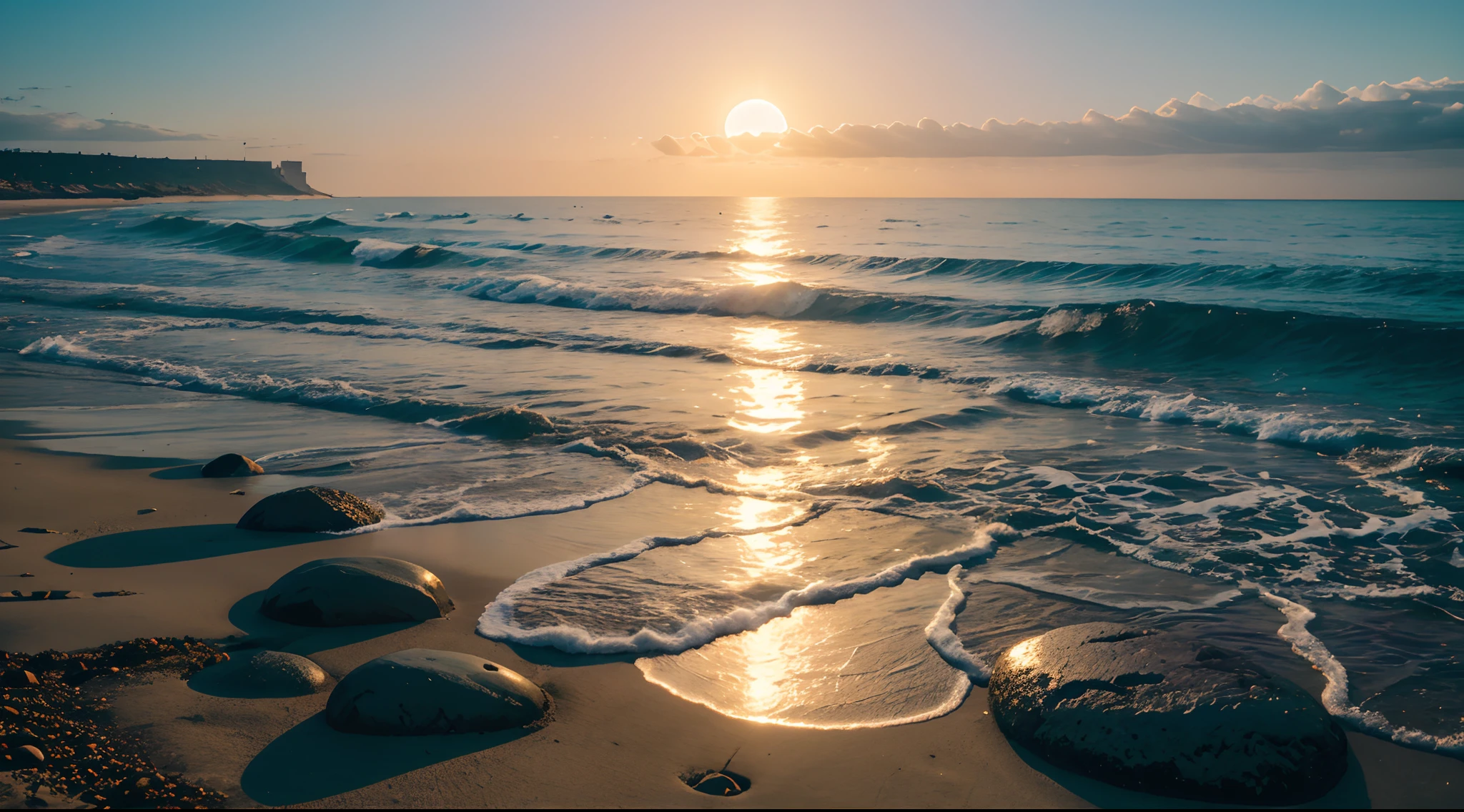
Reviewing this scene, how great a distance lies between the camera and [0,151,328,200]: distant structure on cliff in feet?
283

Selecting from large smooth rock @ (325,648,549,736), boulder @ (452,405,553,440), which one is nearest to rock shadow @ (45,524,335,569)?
large smooth rock @ (325,648,549,736)

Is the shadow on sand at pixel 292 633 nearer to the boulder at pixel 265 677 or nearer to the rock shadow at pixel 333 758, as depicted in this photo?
the boulder at pixel 265 677

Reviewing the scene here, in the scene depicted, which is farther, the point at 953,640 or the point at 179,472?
the point at 179,472

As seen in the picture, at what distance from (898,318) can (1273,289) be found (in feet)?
33.2

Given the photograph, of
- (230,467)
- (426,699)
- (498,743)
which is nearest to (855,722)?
(498,743)

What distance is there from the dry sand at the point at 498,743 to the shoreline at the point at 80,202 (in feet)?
217

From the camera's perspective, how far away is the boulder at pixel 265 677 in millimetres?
3881

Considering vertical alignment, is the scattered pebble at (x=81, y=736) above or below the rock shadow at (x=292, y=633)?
above

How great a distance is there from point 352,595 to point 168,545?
2079 millimetres

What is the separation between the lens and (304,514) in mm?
6250

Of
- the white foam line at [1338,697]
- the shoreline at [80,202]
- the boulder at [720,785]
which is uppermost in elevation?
the shoreline at [80,202]

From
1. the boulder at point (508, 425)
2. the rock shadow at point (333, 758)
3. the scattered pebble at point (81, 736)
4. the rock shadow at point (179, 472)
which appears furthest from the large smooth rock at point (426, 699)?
the boulder at point (508, 425)

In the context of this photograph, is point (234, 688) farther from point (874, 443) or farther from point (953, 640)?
point (874, 443)

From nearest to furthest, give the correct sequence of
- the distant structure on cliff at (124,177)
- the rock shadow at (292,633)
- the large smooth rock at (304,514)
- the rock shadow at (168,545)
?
1. the rock shadow at (292,633)
2. the rock shadow at (168,545)
3. the large smooth rock at (304,514)
4. the distant structure on cliff at (124,177)
